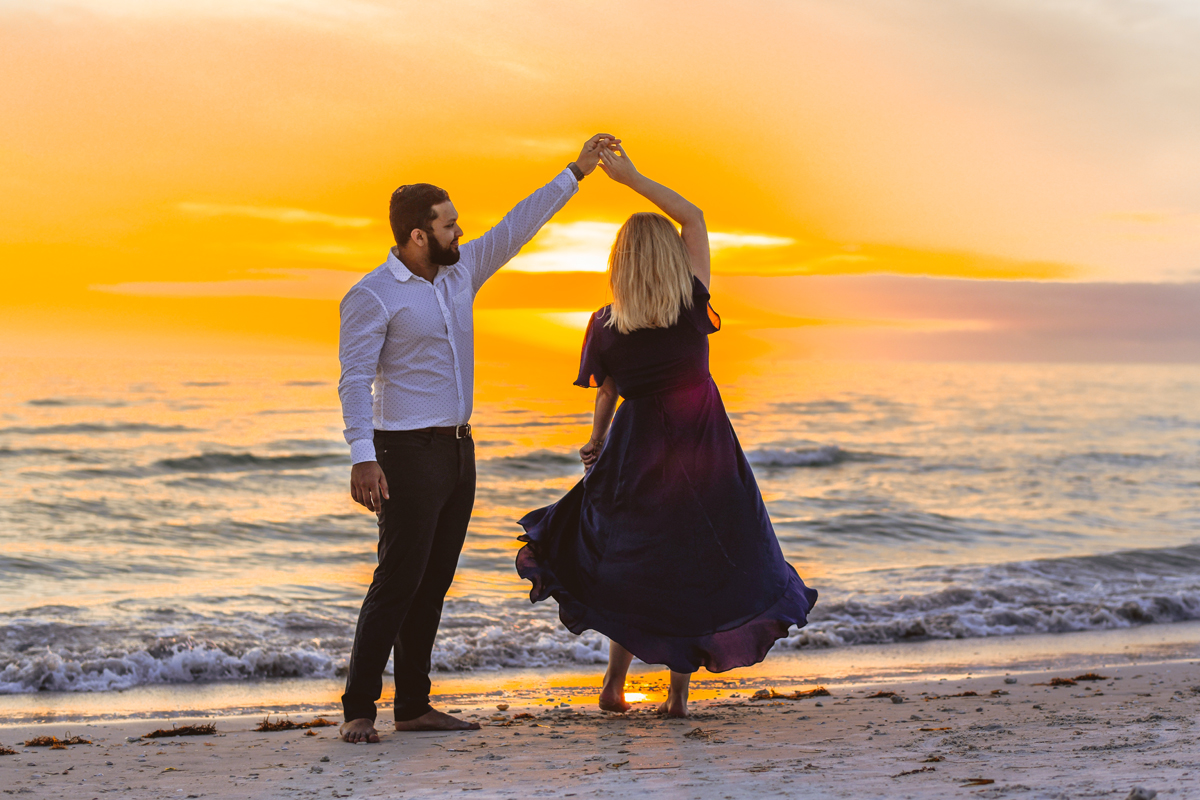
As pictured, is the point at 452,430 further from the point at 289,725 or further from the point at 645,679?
the point at 645,679

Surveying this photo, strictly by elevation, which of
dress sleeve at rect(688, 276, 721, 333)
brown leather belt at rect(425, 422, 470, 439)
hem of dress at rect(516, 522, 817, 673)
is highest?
dress sleeve at rect(688, 276, 721, 333)

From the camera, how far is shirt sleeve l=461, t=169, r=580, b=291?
406 cm

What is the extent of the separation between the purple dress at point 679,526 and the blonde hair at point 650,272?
0.23 ft

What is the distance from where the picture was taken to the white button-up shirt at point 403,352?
11.9ft

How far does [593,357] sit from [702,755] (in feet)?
5.13

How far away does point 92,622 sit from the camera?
716 centimetres

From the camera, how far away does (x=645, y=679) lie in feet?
18.1

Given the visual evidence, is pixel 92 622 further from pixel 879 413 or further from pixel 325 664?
pixel 879 413

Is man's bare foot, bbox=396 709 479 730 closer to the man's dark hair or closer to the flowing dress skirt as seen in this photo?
the flowing dress skirt

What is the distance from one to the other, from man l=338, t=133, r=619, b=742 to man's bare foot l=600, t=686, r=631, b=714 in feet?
3.22

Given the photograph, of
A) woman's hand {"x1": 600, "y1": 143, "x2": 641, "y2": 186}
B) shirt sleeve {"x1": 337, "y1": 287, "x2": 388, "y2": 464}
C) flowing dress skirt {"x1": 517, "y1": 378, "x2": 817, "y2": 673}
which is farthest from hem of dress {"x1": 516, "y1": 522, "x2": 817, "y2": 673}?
woman's hand {"x1": 600, "y1": 143, "x2": 641, "y2": 186}

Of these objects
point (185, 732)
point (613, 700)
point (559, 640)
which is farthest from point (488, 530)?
point (613, 700)

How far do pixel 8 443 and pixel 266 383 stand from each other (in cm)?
1717

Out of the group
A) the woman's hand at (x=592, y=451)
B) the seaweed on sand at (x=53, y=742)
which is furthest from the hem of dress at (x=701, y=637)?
the seaweed on sand at (x=53, y=742)
